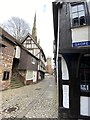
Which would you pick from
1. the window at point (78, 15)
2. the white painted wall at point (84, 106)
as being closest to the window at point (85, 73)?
the white painted wall at point (84, 106)

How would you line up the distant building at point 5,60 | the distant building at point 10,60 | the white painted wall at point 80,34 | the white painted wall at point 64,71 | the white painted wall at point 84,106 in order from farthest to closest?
the distant building at point 10,60, the distant building at point 5,60, the white painted wall at point 64,71, the white painted wall at point 80,34, the white painted wall at point 84,106

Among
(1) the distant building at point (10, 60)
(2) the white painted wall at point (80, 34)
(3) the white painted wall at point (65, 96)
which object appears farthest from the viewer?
(1) the distant building at point (10, 60)

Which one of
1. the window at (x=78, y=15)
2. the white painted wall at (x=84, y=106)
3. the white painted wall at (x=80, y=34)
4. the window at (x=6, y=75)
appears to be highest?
the window at (x=78, y=15)

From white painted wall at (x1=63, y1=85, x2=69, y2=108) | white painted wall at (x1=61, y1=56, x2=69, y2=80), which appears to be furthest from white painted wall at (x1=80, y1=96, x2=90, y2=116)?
white painted wall at (x1=61, y1=56, x2=69, y2=80)

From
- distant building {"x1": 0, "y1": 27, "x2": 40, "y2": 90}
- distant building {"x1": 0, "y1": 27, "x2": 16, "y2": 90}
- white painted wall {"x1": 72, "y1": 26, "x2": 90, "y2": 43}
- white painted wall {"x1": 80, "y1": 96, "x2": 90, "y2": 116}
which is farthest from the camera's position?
distant building {"x1": 0, "y1": 27, "x2": 40, "y2": 90}

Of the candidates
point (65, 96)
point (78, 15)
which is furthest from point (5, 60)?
point (78, 15)

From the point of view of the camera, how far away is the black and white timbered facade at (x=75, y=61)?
5.56 meters

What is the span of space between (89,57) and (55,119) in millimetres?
2962

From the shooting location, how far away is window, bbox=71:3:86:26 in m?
6.00

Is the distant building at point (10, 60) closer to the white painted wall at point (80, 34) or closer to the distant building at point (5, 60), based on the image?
the distant building at point (5, 60)

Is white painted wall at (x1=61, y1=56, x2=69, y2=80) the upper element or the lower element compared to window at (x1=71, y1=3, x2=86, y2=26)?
lower

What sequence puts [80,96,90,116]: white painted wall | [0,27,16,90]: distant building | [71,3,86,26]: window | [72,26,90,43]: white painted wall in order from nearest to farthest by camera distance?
1. [80,96,90,116]: white painted wall
2. [72,26,90,43]: white painted wall
3. [71,3,86,26]: window
4. [0,27,16,90]: distant building

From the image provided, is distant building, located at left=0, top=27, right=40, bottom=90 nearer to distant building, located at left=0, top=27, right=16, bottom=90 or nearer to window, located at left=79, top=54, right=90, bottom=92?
distant building, located at left=0, top=27, right=16, bottom=90

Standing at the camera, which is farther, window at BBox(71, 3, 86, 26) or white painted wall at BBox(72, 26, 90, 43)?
window at BBox(71, 3, 86, 26)
